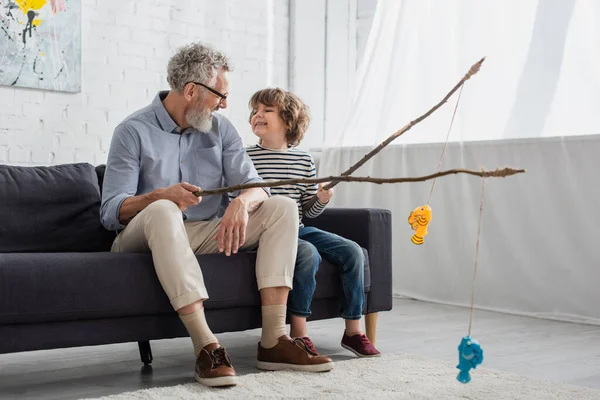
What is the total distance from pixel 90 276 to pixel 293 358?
2.16ft

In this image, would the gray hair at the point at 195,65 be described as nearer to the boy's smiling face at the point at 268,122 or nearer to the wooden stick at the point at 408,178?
the boy's smiling face at the point at 268,122

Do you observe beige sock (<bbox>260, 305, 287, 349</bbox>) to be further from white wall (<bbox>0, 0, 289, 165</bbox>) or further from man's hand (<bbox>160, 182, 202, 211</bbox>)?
→ white wall (<bbox>0, 0, 289, 165</bbox>)

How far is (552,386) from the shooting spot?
227 centimetres

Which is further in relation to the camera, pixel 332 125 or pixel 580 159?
pixel 332 125

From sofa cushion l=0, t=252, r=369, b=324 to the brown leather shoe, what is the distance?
0.20 meters

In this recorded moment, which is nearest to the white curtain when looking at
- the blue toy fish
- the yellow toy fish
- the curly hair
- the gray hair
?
the curly hair

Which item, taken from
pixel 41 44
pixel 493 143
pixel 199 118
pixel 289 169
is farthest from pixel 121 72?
pixel 493 143

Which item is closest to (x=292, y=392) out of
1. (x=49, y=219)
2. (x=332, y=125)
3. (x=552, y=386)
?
(x=552, y=386)

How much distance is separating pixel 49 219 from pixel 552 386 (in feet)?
5.29

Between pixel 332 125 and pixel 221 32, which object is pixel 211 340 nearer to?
pixel 221 32

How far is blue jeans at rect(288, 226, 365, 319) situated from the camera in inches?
100

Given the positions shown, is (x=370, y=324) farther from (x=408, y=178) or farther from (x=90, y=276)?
(x=408, y=178)

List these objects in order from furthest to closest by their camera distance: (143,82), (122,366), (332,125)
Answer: (332,125) → (143,82) → (122,366)

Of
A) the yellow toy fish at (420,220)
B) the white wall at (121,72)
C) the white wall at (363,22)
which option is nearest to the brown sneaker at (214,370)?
the yellow toy fish at (420,220)
